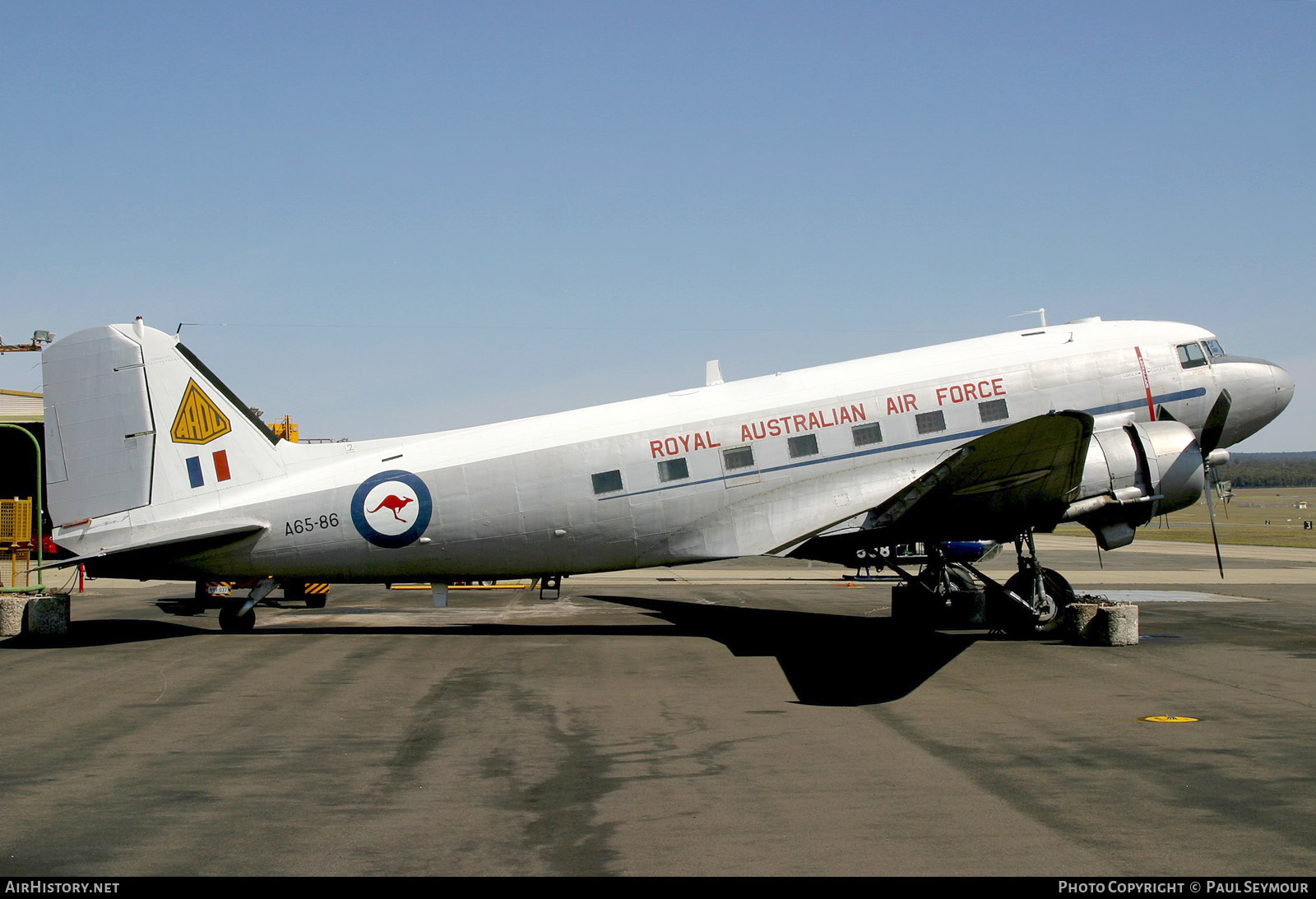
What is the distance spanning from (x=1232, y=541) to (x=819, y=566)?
3117 centimetres

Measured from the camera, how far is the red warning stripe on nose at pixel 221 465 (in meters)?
16.3

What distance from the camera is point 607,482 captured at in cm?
1628

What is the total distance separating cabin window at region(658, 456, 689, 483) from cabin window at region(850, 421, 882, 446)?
3.01 meters

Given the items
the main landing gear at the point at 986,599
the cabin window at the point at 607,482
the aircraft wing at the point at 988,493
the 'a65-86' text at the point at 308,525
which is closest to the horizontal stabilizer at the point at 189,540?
the 'a65-86' text at the point at 308,525

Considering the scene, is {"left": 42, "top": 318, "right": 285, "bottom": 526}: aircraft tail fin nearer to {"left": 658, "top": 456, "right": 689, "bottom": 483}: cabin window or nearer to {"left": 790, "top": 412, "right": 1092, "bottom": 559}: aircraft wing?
{"left": 658, "top": 456, "right": 689, "bottom": 483}: cabin window

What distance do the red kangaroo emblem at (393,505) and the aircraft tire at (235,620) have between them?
3579 millimetres

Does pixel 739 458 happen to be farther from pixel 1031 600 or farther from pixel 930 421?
pixel 1031 600

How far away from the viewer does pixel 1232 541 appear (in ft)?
183

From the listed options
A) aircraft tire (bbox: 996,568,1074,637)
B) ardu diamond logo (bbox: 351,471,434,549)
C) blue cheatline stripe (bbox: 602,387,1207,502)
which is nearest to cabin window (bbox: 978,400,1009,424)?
blue cheatline stripe (bbox: 602,387,1207,502)

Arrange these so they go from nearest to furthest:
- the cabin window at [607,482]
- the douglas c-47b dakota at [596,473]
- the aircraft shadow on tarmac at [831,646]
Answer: the aircraft shadow on tarmac at [831,646] → the douglas c-47b dakota at [596,473] → the cabin window at [607,482]

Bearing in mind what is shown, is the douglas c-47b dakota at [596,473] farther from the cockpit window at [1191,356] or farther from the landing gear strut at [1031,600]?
the cockpit window at [1191,356]

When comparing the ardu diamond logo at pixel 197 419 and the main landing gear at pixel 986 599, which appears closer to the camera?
the ardu diamond logo at pixel 197 419

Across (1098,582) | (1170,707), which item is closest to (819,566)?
(1098,582)

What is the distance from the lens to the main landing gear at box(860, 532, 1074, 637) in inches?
656
